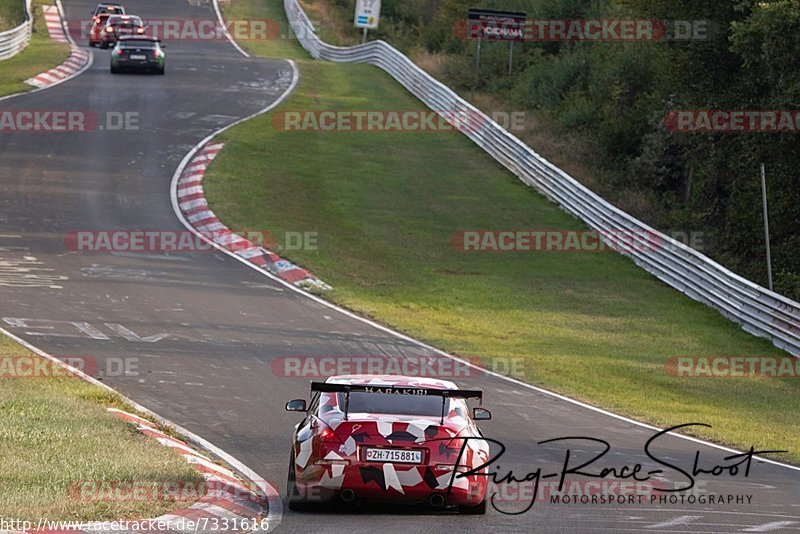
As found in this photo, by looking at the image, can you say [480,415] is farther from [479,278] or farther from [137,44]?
[137,44]

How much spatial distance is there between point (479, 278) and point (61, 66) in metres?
24.4

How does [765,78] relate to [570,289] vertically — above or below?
above

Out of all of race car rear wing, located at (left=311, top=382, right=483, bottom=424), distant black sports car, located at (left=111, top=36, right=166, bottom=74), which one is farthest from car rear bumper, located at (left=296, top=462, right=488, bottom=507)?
distant black sports car, located at (left=111, top=36, right=166, bottom=74)

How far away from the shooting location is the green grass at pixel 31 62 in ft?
128

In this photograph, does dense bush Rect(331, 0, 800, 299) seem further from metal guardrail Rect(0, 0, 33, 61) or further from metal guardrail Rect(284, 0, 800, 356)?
metal guardrail Rect(0, 0, 33, 61)

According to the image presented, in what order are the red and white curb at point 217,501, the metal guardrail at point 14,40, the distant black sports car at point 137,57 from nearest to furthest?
the red and white curb at point 217,501 < the distant black sports car at point 137,57 < the metal guardrail at point 14,40

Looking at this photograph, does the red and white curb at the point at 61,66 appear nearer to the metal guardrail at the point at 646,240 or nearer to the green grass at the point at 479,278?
the green grass at the point at 479,278

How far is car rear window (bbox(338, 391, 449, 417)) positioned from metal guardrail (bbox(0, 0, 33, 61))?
38.4 metres

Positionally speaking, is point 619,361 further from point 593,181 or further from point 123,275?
point 593,181

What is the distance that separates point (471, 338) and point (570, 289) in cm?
472

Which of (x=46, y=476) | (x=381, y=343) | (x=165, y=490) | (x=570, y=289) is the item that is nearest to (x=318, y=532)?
(x=165, y=490)

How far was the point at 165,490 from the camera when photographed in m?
9.47

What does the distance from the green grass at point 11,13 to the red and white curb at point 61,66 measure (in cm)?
153

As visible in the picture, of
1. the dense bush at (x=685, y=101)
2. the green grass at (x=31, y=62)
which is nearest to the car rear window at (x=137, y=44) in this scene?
the green grass at (x=31, y=62)
